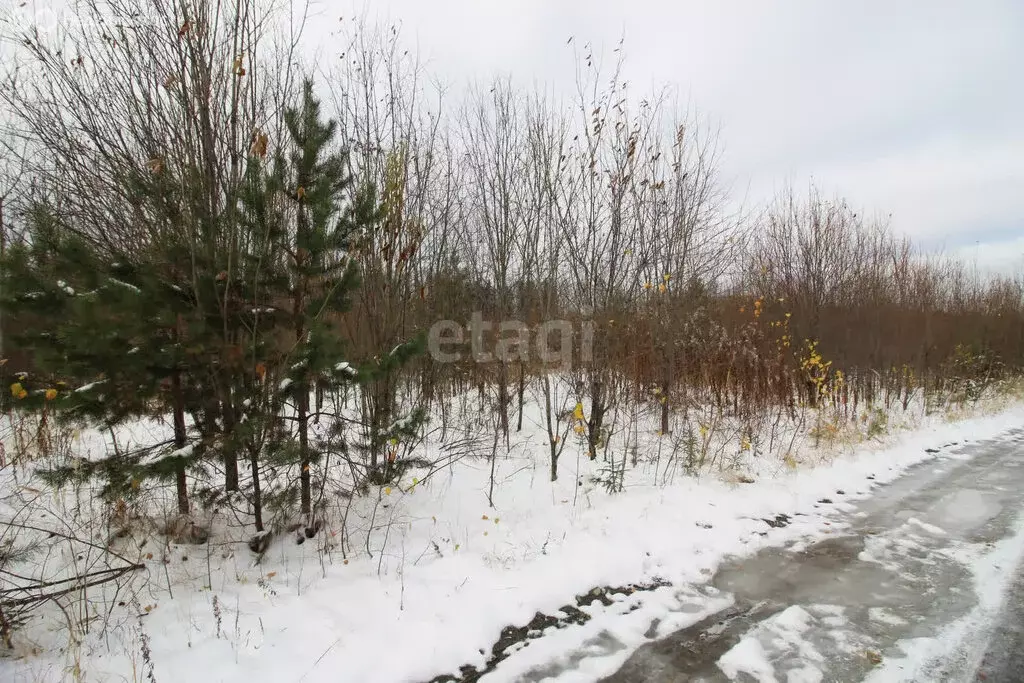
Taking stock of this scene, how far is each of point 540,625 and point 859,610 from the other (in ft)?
6.76

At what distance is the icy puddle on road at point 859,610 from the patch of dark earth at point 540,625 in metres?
0.25

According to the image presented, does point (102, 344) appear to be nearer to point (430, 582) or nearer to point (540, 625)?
point (430, 582)

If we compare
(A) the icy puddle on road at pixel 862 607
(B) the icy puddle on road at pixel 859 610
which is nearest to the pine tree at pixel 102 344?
(B) the icy puddle on road at pixel 859 610

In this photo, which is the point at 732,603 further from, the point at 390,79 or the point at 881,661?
the point at 390,79

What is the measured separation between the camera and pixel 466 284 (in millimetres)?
10023

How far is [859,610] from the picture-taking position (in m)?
3.30

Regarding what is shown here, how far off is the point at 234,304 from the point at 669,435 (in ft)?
21.1

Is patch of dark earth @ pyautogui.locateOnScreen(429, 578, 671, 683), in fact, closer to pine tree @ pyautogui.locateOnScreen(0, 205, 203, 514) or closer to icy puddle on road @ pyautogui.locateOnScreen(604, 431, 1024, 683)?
icy puddle on road @ pyautogui.locateOnScreen(604, 431, 1024, 683)

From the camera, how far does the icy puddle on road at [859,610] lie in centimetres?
272

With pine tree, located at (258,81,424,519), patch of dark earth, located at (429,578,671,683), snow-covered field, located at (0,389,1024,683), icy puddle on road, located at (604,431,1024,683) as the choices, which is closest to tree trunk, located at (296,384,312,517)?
pine tree, located at (258,81,424,519)

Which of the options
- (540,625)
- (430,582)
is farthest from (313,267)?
(540,625)

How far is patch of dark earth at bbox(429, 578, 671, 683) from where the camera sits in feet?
9.18

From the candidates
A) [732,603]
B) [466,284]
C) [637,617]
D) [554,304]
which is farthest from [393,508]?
[466,284]

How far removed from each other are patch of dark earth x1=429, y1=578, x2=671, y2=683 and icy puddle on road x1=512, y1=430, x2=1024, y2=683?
25 cm
